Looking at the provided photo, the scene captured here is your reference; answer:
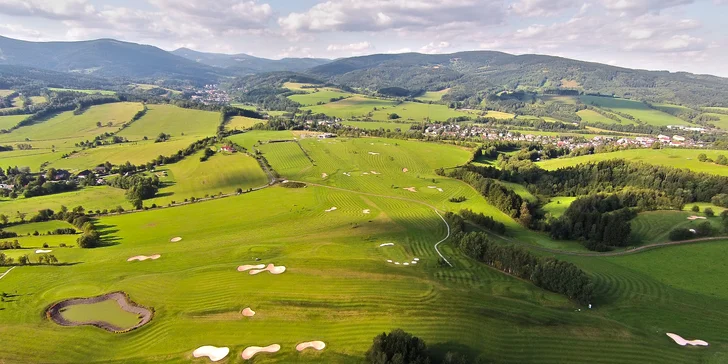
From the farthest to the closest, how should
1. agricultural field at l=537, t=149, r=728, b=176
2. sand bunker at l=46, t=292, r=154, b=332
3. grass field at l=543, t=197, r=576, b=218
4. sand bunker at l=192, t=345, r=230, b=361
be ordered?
1. agricultural field at l=537, t=149, r=728, b=176
2. grass field at l=543, t=197, r=576, b=218
3. sand bunker at l=46, t=292, r=154, b=332
4. sand bunker at l=192, t=345, r=230, b=361

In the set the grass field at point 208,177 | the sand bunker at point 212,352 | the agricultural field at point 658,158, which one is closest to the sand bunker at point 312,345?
the sand bunker at point 212,352

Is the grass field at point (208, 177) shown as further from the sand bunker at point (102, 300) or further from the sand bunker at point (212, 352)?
the sand bunker at point (212, 352)

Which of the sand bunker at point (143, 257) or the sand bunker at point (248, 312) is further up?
the sand bunker at point (248, 312)

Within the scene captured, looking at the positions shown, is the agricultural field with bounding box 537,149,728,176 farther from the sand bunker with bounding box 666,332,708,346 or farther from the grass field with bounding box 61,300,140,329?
the grass field with bounding box 61,300,140,329

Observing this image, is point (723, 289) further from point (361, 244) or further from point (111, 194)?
point (111, 194)

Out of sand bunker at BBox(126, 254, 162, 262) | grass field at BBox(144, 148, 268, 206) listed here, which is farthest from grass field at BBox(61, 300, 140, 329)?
grass field at BBox(144, 148, 268, 206)

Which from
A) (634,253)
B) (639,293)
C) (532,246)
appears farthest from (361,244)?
(634,253)
